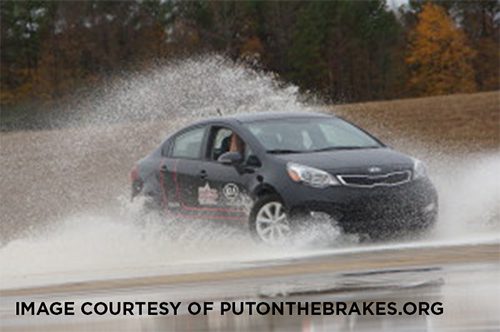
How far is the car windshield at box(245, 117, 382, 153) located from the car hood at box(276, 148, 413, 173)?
0.92ft

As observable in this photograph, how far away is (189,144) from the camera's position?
16.5m

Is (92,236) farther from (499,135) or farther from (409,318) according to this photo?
(499,135)

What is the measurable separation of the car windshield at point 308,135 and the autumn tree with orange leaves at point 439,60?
7611 centimetres

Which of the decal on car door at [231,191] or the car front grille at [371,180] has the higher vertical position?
the car front grille at [371,180]

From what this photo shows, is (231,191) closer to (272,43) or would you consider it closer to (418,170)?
(418,170)

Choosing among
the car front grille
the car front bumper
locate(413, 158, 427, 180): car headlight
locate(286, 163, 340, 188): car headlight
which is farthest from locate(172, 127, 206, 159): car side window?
locate(413, 158, 427, 180): car headlight

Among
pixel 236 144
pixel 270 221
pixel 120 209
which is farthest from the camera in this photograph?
pixel 120 209

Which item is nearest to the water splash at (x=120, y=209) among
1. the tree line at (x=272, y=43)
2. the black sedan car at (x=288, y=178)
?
the black sedan car at (x=288, y=178)

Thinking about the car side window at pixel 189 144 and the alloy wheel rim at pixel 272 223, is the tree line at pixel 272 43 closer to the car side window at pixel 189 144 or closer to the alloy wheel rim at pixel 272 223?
the car side window at pixel 189 144

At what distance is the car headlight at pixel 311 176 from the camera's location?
48.0 ft

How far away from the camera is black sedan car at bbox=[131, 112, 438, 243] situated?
14.6 meters

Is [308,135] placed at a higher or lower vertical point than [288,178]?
higher

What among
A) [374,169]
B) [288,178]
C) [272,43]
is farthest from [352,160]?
[272,43]

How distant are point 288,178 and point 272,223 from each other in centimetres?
48
